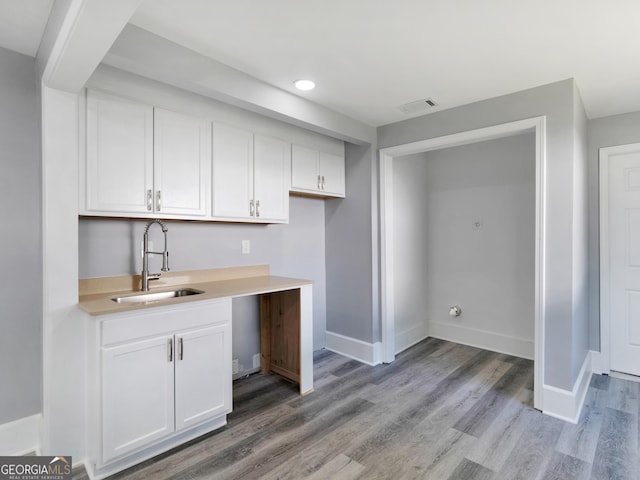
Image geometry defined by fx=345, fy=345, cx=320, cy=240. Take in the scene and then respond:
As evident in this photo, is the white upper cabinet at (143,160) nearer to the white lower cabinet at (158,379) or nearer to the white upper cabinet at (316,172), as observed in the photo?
the white lower cabinet at (158,379)

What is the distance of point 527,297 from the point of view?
3662 millimetres

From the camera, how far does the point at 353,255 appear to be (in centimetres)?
362

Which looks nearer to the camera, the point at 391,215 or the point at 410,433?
the point at 410,433

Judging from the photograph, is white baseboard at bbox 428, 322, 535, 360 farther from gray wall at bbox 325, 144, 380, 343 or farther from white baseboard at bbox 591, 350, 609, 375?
gray wall at bbox 325, 144, 380, 343

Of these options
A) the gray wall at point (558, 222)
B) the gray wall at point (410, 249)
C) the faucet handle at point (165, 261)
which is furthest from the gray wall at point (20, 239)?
the gray wall at point (558, 222)

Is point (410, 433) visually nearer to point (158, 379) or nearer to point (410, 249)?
point (158, 379)

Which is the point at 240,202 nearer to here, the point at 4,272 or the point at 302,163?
the point at 302,163

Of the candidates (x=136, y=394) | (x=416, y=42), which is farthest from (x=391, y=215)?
(x=136, y=394)

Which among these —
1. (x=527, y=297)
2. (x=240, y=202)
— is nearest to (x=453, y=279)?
(x=527, y=297)

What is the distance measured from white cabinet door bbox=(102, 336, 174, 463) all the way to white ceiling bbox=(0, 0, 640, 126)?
5.80ft

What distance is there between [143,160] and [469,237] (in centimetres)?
347

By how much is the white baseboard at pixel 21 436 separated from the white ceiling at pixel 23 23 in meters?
2.17

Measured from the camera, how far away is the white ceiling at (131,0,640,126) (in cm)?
172

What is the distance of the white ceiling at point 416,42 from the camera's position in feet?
5.63
